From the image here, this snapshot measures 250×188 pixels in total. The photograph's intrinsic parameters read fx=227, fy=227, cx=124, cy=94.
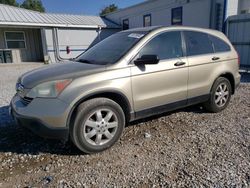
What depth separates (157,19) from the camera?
52.6 feet

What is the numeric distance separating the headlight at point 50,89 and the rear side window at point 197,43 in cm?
238

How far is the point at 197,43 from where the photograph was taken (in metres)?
4.37

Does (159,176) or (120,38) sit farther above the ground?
(120,38)

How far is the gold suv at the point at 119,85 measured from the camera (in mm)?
2994

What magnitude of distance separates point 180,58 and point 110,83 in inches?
58.8

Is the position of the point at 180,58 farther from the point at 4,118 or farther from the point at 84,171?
the point at 4,118

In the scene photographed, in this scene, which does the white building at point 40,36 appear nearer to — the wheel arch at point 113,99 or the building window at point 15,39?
the building window at point 15,39

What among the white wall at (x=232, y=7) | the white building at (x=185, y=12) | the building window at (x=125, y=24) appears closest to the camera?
the white wall at (x=232, y=7)

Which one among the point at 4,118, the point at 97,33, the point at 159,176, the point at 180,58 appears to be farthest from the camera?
the point at 97,33

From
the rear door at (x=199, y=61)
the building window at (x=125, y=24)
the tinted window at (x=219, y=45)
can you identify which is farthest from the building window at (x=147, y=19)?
the rear door at (x=199, y=61)

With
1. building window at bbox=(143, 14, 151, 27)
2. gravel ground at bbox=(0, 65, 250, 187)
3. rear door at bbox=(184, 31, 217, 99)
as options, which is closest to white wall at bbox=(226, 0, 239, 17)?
building window at bbox=(143, 14, 151, 27)

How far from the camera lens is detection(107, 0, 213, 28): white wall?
1253 cm

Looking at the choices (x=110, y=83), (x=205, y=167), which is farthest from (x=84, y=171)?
(x=205, y=167)

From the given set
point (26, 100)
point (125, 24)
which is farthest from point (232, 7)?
point (26, 100)
